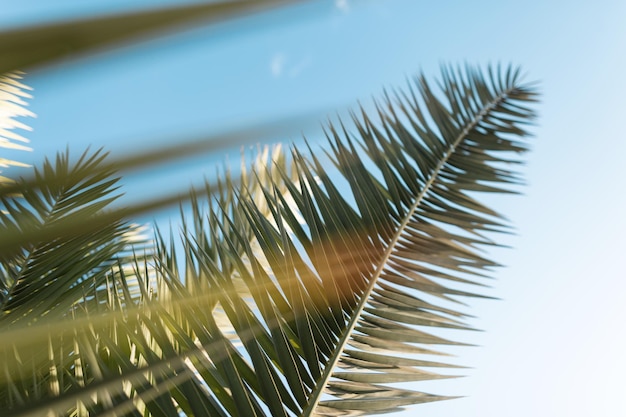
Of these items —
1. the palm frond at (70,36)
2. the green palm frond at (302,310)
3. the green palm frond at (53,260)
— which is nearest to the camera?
the palm frond at (70,36)

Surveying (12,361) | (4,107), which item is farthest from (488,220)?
(4,107)

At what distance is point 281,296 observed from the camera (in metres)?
1.06

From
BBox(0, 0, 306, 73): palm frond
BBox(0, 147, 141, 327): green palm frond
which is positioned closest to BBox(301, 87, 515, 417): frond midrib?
BBox(0, 147, 141, 327): green palm frond

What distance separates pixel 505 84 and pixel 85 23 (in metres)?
2.33

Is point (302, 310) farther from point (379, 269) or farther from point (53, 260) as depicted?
point (53, 260)

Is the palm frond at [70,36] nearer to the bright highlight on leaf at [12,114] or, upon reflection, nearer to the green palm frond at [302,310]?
the green palm frond at [302,310]

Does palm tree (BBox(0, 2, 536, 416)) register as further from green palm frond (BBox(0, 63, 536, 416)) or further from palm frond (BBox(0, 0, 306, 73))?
palm frond (BBox(0, 0, 306, 73))

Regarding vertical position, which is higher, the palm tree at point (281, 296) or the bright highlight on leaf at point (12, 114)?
the bright highlight on leaf at point (12, 114)

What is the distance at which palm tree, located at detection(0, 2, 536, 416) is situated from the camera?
2.81 feet

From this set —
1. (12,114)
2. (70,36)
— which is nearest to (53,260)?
(12,114)

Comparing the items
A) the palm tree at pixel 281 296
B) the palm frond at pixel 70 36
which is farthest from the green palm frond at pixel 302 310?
the palm frond at pixel 70 36

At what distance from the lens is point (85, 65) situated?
0.19 metres

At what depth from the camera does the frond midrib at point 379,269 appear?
101 centimetres

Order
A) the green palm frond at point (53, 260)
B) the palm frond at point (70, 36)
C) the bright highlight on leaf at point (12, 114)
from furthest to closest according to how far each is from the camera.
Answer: the bright highlight on leaf at point (12, 114), the green palm frond at point (53, 260), the palm frond at point (70, 36)
